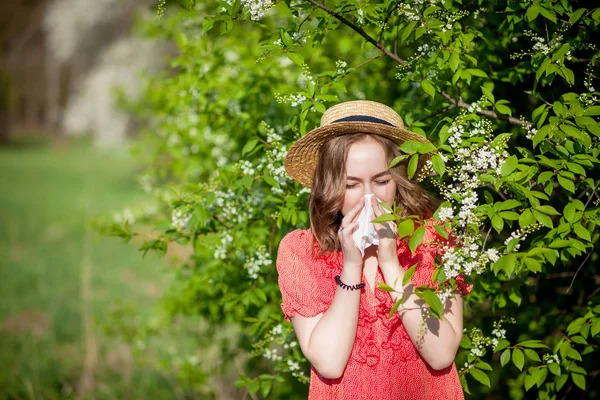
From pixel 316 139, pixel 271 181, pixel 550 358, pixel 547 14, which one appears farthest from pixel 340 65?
pixel 550 358

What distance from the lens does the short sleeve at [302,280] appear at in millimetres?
1912

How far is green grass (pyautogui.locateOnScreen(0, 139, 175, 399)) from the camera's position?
4.24 metres

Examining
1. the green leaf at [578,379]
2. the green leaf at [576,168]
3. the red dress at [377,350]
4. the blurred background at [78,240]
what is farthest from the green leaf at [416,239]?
the blurred background at [78,240]

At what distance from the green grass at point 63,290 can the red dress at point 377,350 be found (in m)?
2.29

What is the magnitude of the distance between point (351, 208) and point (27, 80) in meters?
31.6

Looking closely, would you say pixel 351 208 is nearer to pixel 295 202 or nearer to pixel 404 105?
pixel 295 202

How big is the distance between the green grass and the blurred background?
0.01 metres

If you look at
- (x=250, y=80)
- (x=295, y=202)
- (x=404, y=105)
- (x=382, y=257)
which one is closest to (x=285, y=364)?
(x=295, y=202)

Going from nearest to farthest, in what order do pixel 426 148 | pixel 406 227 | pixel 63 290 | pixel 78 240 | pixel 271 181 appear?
pixel 406 227, pixel 426 148, pixel 271 181, pixel 63 290, pixel 78 240

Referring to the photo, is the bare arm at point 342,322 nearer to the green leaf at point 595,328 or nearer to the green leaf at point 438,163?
the green leaf at point 438,163

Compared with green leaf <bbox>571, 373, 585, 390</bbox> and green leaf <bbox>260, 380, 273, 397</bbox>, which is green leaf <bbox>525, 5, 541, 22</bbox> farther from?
green leaf <bbox>260, 380, 273, 397</bbox>

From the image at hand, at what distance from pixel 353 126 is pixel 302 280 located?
0.56 m

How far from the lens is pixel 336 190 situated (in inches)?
74.9

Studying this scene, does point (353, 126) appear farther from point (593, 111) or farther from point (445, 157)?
point (593, 111)
